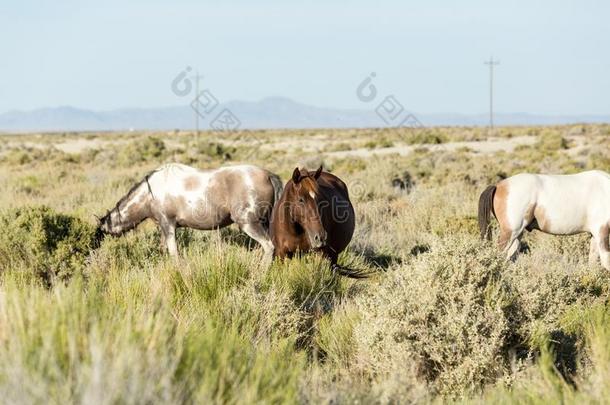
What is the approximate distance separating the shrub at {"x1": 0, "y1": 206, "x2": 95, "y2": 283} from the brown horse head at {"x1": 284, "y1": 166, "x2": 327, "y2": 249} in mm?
2713

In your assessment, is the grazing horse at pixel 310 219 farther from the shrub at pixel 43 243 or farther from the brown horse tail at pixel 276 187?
the shrub at pixel 43 243

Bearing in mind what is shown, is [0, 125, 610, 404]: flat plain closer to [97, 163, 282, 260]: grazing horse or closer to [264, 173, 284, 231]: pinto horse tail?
[97, 163, 282, 260]: grazing horse

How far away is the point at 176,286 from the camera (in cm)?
662

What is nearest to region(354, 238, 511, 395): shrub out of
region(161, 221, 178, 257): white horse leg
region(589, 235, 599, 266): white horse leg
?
region(589, 235, 599, 266): white horse leg

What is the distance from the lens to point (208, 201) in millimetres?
10453

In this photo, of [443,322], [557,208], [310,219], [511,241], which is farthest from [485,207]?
[443,322]

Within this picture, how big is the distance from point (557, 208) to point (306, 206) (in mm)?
3855

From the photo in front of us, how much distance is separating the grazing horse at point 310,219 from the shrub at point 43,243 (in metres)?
2.52

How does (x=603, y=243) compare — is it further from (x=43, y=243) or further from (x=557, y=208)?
(x=43, y=243)

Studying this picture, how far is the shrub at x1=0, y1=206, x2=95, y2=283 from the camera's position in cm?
882

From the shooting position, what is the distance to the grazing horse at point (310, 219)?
7.72 metres

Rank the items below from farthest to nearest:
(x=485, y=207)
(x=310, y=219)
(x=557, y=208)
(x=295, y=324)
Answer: (x=485, y=207)
(x=557, y=208)
(x=310, y=219)
(x=295, y=324)

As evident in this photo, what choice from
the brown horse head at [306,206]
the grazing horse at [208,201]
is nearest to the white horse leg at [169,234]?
the grazing horse at [208,201]

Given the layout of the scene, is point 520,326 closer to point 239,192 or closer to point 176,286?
point 176,286
